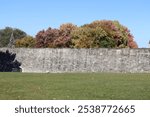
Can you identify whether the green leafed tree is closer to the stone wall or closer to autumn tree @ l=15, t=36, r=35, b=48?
autumn tree @ l=15, t=36, r=35, b=48

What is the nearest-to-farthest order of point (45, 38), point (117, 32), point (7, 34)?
1. point (117, 32)
2. point (45, 38)
3. point (7, 34)

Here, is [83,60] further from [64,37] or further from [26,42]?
[26,42]

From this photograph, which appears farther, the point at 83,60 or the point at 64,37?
the point at 64,37

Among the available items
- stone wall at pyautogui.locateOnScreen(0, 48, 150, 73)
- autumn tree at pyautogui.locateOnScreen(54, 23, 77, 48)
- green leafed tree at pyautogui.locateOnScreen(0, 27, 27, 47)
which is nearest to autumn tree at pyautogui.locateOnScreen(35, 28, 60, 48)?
autumn tree at pyautogui.locateOnScreen(54, 23, 77, 48)

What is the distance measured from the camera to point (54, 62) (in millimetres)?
40656

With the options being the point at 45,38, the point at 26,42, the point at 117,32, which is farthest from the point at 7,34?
the point at 117,32

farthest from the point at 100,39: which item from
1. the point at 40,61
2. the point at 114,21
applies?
the point at 40,61

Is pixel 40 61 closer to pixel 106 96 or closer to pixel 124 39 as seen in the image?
pixel 106 96

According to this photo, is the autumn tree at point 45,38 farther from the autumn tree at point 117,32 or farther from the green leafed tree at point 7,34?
the green leafed tree at point 7,34

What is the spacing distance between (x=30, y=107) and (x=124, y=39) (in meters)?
69.1

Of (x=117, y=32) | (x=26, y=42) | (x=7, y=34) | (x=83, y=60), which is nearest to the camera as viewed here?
(x=83, y=60)

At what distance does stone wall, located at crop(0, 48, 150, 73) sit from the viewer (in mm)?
38938

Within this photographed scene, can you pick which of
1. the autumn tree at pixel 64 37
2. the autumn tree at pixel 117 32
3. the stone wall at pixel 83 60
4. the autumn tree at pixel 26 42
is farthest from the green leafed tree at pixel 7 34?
the stone wall at pixel 83 60

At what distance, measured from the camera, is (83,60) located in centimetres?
3997
